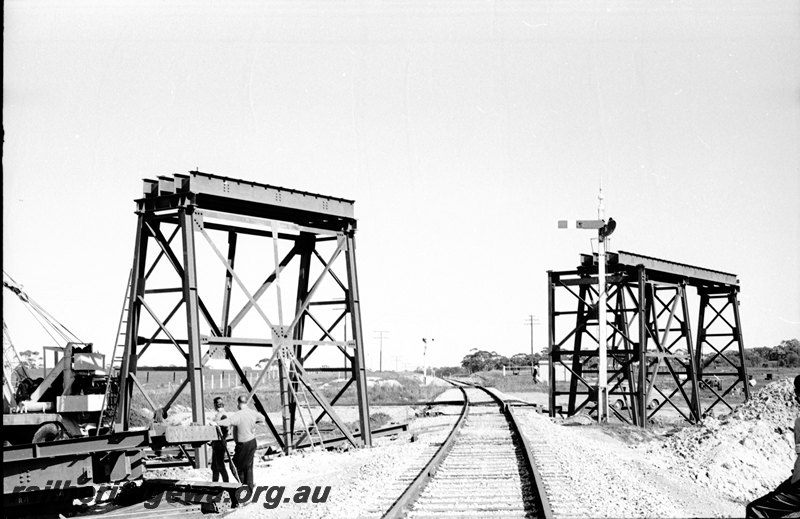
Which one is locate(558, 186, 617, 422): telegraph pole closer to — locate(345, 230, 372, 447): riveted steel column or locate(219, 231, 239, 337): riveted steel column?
locate(345, 230, 372, 447): riveted steel column

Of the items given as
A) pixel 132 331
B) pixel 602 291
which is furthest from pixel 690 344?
pixel 132 331

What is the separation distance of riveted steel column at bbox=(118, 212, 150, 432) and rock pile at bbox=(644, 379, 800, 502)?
10423mm

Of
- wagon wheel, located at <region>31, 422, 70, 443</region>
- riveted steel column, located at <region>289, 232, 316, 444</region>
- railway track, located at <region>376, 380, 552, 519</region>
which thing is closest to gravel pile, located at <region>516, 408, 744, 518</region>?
railway track, located at <region>376, 380, 552, 519</region>

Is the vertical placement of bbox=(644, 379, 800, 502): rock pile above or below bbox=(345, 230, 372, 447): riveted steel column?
below

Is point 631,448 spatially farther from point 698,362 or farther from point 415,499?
point 698,362

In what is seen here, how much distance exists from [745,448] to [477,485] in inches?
365

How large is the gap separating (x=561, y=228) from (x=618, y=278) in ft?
9.55

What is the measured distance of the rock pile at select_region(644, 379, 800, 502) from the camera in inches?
611

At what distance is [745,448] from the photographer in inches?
698

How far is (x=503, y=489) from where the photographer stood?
10680 millimetres

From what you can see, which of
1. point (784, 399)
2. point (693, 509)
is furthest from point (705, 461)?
point (693, 509)

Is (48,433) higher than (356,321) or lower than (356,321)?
lower

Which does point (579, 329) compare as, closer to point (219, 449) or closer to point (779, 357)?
point (219, 449)

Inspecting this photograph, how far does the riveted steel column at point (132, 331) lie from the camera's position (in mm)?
15414
